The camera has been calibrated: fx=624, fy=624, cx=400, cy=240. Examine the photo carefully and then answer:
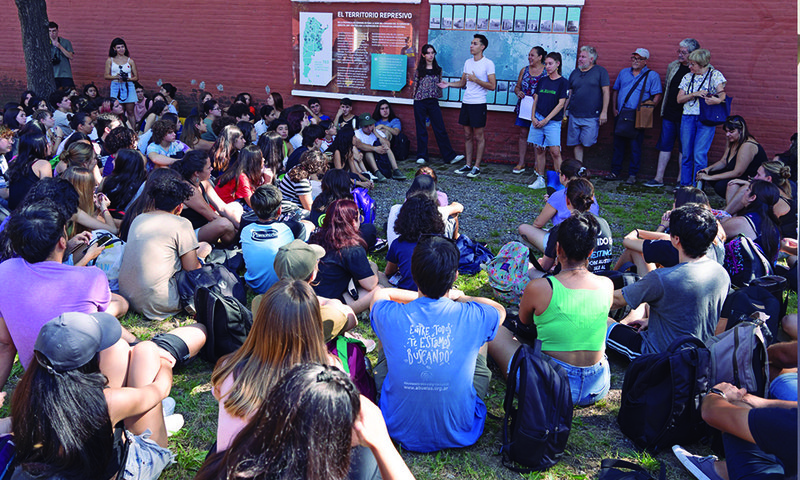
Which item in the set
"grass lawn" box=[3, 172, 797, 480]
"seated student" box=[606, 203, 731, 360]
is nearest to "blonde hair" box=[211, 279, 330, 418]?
"grass lawn" box=[3, 172, 797, 480]

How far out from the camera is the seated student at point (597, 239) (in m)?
4.84

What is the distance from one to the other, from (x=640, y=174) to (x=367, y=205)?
5.21 meters

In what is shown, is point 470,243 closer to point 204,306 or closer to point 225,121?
point 204,306

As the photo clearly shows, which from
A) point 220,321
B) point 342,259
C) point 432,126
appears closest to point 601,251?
point 342,259

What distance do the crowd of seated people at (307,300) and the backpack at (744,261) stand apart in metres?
0.28

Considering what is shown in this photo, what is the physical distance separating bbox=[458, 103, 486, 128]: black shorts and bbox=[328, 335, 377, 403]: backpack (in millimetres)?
6706

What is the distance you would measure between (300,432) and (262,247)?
3.37 m

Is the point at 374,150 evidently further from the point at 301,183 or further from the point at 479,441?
the point at 479,441

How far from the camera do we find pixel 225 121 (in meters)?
8.33

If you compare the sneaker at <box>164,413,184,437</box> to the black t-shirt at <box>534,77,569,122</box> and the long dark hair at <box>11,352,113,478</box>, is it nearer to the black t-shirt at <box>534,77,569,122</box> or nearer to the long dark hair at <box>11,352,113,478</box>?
the long dark hair at <box>11,352,113,478</box>

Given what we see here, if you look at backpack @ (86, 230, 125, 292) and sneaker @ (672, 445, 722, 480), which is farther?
backpack @ (86, 230, 125, 292)

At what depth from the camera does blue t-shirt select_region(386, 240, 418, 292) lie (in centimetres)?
484

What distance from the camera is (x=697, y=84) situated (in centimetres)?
840

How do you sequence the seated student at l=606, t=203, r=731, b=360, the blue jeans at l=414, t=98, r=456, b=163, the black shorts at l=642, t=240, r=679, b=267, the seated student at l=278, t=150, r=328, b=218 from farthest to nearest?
the blue jeans at l=414, t=98, r=456, b=163
the seated student at l=278, t=150, r=328, b=218
the black shorts at l=642, t=240, r=679, b=267
the seated student at l=606, t=203, r=731, b=360
